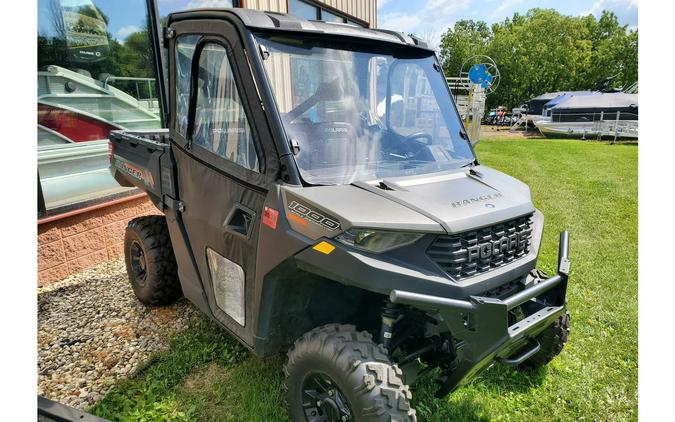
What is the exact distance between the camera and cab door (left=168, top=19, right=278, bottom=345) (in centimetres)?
225

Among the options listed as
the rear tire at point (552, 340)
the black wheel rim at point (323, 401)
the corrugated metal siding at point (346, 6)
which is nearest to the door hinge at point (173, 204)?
the black wheel rim at point (323, 401)

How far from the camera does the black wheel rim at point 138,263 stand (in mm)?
3777

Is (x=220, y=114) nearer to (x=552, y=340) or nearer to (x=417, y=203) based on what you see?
(x=417, y=203)

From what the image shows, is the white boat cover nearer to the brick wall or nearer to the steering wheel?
→ the steering wheel

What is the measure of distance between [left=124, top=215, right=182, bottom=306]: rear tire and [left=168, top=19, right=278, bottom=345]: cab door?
0.69 metres

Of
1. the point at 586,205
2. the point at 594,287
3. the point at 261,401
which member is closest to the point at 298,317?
the point at 261,401

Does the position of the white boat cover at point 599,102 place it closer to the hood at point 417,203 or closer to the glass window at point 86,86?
Answer: the glass window at point 86,86

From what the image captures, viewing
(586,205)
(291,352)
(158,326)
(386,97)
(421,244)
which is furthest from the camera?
(586,205)

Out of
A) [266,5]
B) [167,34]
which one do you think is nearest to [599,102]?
[266,5]

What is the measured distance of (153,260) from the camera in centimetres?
354

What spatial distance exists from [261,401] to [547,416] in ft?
5.84

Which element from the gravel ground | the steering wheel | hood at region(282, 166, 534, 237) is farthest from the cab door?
the steering wheel

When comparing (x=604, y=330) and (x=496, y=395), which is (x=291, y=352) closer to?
(x=496, y=395)

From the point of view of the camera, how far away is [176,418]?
2.58 meters
